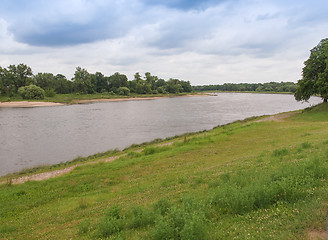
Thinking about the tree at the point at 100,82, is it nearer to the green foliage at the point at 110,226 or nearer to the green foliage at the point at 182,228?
the green foliage at the point at 110,226

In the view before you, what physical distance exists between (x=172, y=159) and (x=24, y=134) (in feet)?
91.4

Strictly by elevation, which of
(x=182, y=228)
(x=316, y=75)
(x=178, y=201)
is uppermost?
(x=316, y=75)

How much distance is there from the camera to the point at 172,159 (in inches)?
600

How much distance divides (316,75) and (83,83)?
4553 inches

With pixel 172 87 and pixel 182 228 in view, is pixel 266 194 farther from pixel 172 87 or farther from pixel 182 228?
pixel 172 87

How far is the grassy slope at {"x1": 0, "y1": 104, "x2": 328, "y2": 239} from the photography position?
4789 millimetres

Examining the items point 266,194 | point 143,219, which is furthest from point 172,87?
point 266,194

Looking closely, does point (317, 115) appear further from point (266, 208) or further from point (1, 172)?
point (1, 172)

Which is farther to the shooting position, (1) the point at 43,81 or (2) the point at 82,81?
(2) the point at 82,81

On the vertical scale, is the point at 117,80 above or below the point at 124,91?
above

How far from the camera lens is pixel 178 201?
7.45 meters

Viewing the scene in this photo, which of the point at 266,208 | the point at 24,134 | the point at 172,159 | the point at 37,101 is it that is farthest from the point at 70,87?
the point at 266,208

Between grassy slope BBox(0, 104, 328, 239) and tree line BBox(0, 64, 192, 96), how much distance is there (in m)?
110

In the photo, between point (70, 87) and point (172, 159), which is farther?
point (70, 87)
